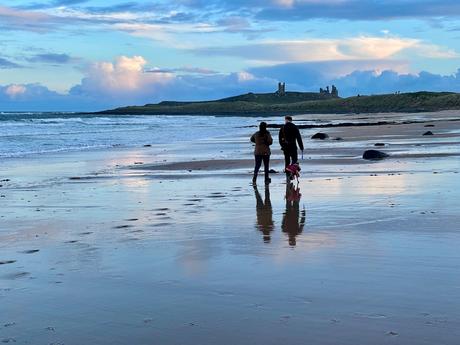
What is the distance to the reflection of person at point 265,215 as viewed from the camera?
359 inches

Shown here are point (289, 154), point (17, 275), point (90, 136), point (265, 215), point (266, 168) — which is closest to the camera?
point (17, 275)

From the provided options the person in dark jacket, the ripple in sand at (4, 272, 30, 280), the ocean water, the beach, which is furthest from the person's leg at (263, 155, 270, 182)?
the ocean water

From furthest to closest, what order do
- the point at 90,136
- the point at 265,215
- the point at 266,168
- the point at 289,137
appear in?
the point at 90,136 < the point at 289,137 < the point at 266,168 < the point at 265,215

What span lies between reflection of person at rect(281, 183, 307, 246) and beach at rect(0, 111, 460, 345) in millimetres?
36

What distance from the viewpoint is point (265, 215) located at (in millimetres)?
10625

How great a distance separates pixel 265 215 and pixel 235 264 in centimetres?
356

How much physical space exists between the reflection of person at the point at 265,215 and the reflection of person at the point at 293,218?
0.65 ft

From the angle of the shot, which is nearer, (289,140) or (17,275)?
(17,275)

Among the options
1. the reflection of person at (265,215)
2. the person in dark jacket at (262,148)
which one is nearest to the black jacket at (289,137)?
the person in dark jacket at (262,148)

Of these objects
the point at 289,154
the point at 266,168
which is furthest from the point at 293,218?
the point at 289,154

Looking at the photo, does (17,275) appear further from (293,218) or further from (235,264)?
(293,218)

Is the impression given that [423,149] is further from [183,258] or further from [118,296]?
[118,296]

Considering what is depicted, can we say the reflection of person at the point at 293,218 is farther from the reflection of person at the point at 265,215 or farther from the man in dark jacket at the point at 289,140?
the man in dark jacket at the point at 289,140

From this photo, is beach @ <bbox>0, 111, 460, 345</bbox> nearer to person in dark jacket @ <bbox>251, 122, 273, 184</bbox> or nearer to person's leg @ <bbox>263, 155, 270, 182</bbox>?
person's leg @ <bbox>263, 155, 270, 182</bbox>
